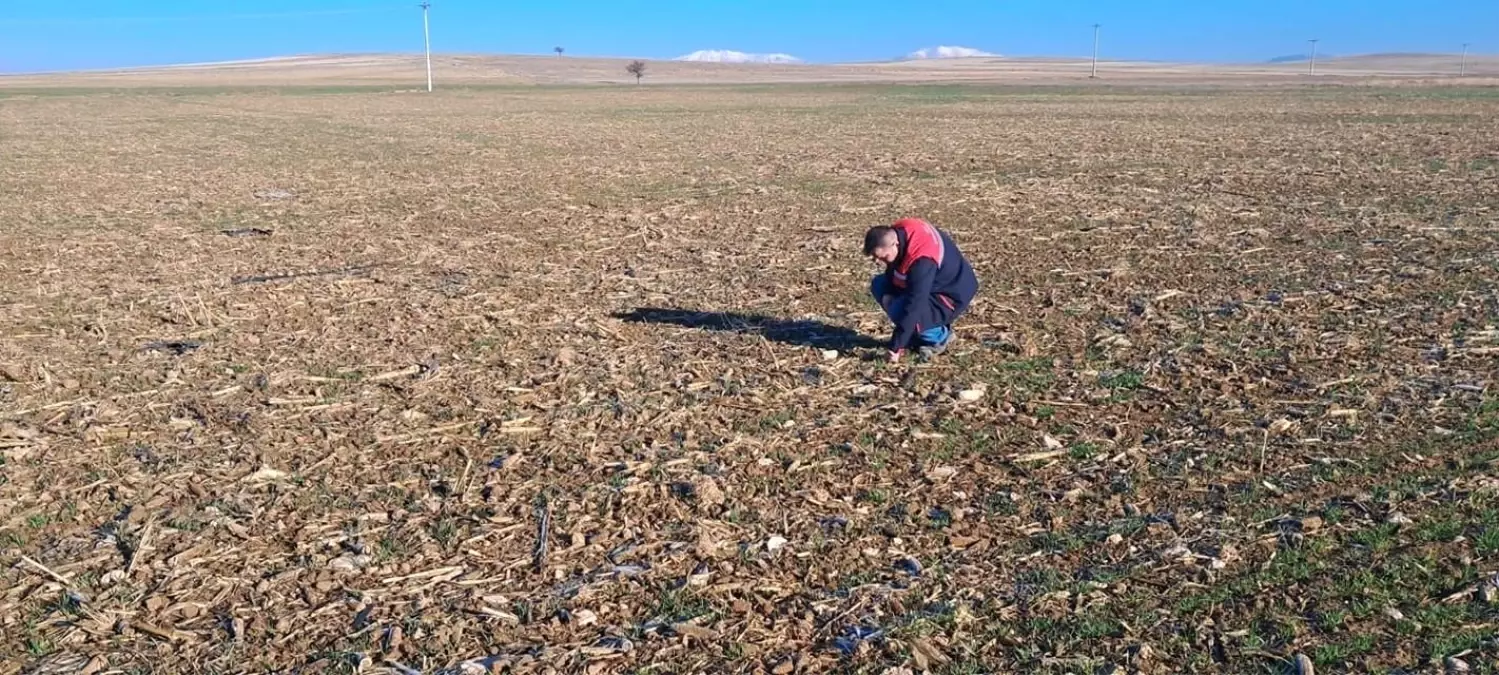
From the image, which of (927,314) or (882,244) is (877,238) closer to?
(882,244)

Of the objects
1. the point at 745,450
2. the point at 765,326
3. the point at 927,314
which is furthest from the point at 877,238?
the point at 745,450

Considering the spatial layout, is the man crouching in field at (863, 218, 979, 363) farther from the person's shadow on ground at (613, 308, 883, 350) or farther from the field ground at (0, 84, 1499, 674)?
the person's shadow on ground at (613, 308, 883, 350)

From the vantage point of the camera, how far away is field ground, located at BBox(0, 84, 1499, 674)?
161 inches

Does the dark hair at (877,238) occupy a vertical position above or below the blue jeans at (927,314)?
above

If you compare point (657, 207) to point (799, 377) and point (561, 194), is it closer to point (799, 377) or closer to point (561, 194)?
point (561, 194)

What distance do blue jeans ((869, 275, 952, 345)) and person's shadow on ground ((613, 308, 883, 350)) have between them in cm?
47

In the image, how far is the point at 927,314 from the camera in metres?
7.16

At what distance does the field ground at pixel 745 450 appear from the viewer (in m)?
4.10

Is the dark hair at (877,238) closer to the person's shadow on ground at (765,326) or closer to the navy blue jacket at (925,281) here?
the navy blue jacket at (925,281)

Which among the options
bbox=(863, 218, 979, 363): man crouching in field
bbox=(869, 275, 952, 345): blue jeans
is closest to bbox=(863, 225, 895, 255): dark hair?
bbox=(863, 218, 979, 363): man crouching in field

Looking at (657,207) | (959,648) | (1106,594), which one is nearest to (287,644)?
(959,648)

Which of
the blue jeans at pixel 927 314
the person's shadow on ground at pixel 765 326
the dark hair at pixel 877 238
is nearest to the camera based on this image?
the dark hair at pixel 877 238

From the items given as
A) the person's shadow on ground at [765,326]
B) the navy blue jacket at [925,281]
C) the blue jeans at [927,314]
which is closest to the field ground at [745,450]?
the person's shadow on ground at [765,326]

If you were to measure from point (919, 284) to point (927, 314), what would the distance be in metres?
0.21
